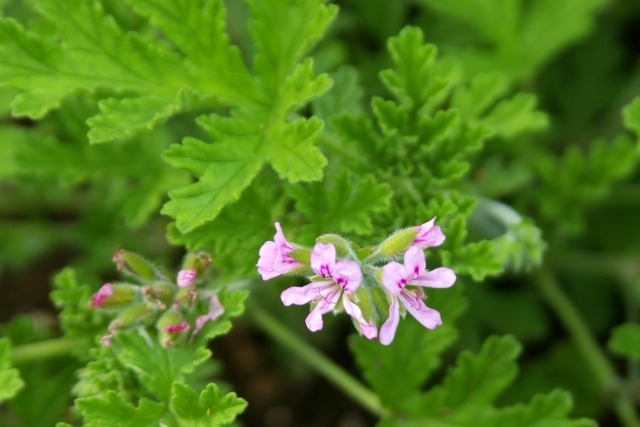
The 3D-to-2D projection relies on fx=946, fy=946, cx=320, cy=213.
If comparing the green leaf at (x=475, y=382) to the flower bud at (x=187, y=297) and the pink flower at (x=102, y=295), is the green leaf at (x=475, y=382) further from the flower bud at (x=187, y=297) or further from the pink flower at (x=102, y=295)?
the pink flower at (x=102, y=295)

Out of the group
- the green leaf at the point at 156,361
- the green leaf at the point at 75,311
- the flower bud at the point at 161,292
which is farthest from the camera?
the green leaf at the point at 75,311

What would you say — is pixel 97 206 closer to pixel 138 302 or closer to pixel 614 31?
pixel 138 302

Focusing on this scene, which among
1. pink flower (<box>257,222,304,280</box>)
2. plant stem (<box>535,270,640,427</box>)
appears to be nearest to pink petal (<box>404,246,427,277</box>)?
pink flower (<box>257,222,304,280</box>)

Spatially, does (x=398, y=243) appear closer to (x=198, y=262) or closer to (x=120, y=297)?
(x=198, y=262)

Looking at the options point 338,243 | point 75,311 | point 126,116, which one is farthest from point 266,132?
point 75,311

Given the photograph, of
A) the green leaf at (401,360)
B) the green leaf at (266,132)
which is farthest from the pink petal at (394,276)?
the green leaf at (401,360)

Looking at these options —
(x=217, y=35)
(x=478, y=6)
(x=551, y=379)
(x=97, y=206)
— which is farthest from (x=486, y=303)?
(x=217, y=35)

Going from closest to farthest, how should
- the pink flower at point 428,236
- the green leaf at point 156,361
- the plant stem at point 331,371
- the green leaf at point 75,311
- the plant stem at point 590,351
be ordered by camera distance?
the pink flower at point 428,236
the green leaf at point 156,361
the green leaf at point 75,311
the plant stem at point 331,371
the plant stem at point 590,351
